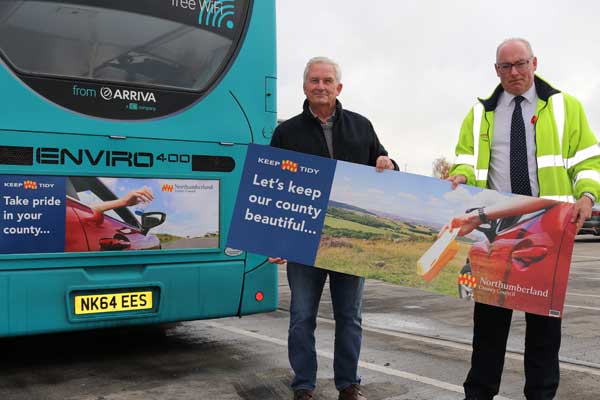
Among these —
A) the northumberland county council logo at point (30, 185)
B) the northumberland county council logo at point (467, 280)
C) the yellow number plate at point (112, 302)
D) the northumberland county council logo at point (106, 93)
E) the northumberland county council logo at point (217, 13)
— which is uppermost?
the northumberland county council logo at point (217, 13)

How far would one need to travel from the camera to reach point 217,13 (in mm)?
5805

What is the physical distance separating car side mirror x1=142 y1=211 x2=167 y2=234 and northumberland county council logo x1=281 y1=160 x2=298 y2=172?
1466 mm

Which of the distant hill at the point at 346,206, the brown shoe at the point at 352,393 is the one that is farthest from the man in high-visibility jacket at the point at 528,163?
the brown shoe at the point at 352,393

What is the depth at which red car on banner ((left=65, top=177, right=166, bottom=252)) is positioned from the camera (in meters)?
5.17

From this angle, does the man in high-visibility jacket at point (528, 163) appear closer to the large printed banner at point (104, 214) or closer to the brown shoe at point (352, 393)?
the brown shoe at point (352, 393)

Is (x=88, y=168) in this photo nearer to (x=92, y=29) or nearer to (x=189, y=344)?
(x=92, y=29)

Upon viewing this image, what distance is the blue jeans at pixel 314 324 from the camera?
14.3 feet

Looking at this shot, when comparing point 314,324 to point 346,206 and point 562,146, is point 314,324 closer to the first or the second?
point 346,206

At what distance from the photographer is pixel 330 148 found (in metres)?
4.43

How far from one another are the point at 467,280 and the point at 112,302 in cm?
263

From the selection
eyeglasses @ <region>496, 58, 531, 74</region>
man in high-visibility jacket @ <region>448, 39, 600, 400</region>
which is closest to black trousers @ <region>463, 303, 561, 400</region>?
man in high-visibility jacket @ <region>448, 39, 600, 400</region>

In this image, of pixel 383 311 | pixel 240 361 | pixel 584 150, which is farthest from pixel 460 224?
pixel 383 311

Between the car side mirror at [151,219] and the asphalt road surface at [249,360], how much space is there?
105 centimetres

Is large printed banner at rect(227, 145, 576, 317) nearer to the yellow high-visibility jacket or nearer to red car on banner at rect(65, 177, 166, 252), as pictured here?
the yellow high-visibility jacket
